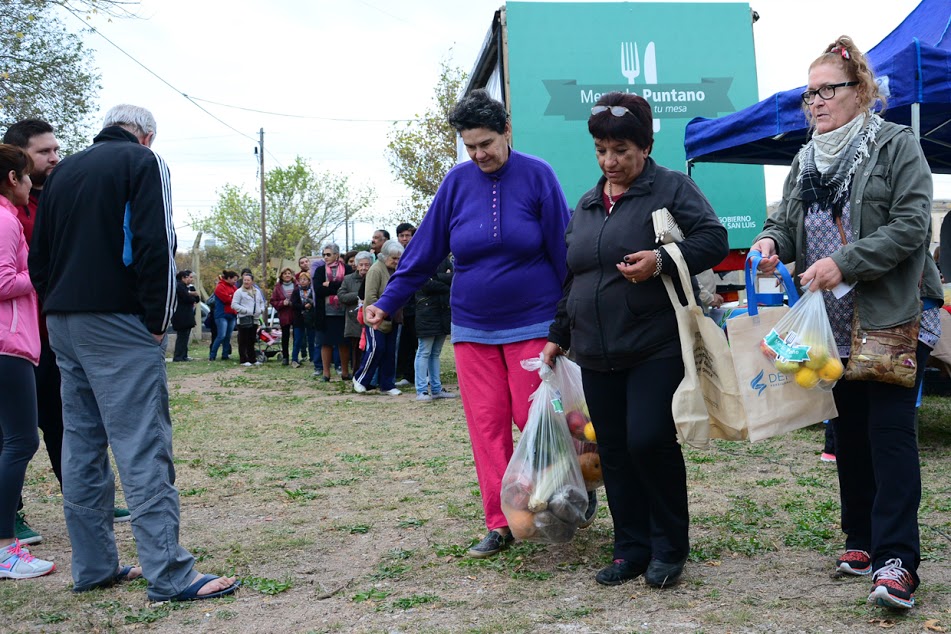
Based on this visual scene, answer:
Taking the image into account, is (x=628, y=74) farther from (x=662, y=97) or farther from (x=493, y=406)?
(x=493, y=406)

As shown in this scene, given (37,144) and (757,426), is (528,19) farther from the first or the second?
(757,426)

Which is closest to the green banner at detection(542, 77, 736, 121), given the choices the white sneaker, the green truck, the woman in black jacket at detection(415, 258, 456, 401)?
the green truck

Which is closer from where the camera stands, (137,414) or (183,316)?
(137,414)

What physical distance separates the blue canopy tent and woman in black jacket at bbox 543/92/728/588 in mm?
3074

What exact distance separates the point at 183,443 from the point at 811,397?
5.71 meters

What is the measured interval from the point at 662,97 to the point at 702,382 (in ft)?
27.2

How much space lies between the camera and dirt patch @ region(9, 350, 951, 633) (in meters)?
3.08

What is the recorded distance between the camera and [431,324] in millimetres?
9844

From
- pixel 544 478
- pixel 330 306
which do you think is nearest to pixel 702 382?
pixel 544 478

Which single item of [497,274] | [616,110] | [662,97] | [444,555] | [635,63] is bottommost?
[444,555]

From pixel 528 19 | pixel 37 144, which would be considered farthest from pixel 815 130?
pixel 528 19

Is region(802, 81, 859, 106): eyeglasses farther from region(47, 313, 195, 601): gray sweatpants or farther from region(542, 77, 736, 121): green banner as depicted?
region(542, 77, 736, 121): green banner

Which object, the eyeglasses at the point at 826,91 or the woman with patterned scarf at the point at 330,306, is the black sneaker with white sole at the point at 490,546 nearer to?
the eyeglasses at the point at 826,91

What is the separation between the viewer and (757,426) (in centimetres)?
311
